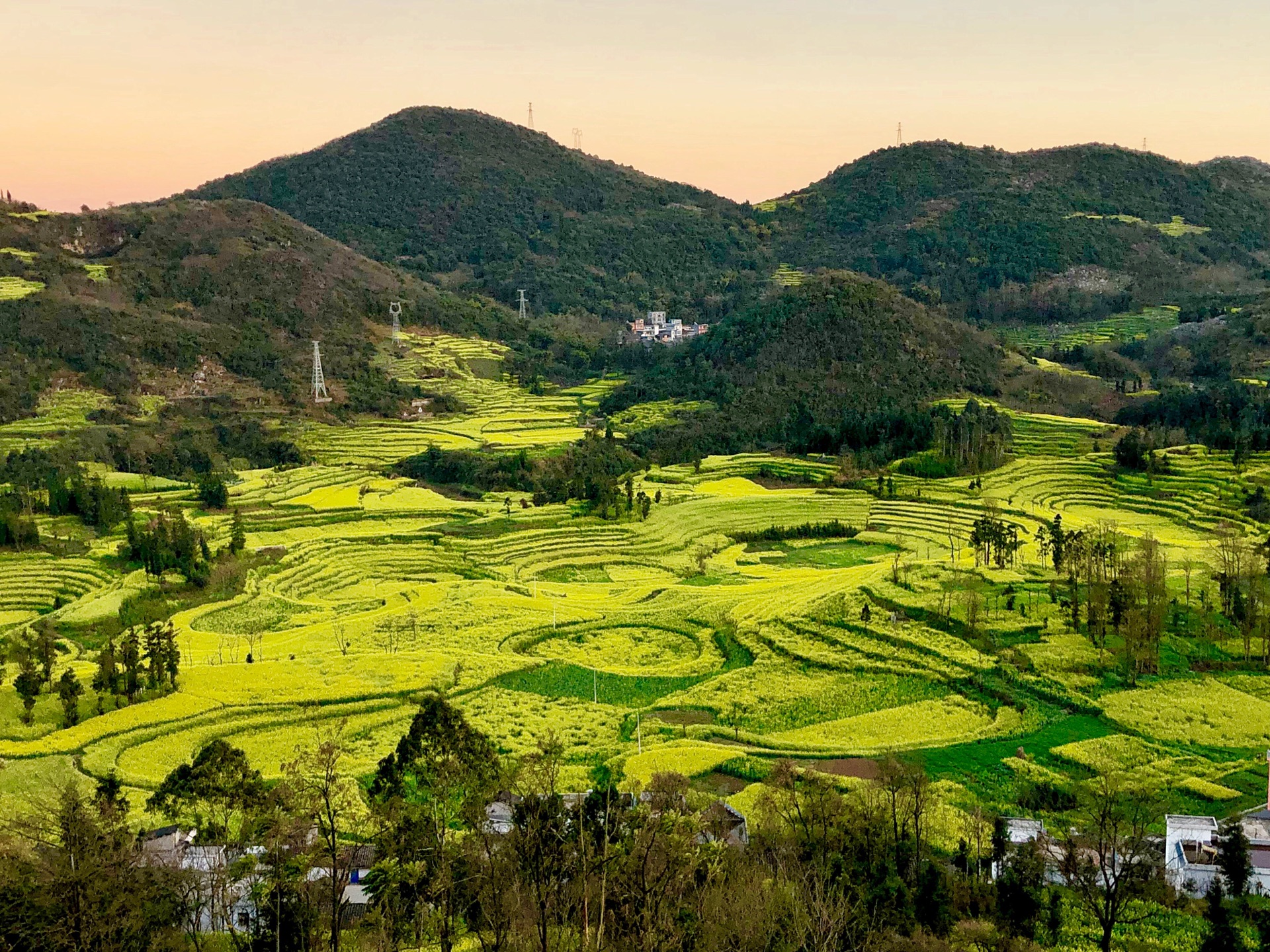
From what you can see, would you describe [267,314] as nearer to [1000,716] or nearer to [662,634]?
[662,634]

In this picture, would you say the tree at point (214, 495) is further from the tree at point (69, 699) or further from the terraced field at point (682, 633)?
the tree at point (69, 699)

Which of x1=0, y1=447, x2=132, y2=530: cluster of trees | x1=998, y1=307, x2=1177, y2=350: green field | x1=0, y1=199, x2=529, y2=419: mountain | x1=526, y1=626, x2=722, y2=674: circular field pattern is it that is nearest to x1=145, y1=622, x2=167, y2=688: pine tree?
x1=526, y1=626, x2=722, y2=674: circular field pattern

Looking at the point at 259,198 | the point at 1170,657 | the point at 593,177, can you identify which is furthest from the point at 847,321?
the point at 259,198

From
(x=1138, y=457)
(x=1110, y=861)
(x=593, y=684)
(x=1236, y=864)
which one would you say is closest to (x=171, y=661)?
(x=593, y=684)

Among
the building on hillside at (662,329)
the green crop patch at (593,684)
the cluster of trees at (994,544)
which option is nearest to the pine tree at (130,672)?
the green crop patch at (593,684)

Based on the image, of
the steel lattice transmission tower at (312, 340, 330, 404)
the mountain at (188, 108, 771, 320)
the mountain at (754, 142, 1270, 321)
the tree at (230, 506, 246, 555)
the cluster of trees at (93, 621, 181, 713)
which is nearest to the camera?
the cluster of trees at (93, 621, 181, 713)

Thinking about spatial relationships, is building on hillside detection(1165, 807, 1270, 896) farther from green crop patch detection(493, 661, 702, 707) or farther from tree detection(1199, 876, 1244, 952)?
green crop patch detection(493, 661, 702, 707)
